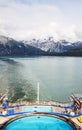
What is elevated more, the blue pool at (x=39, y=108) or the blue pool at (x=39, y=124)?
the blue pool at (x=39, y=108)

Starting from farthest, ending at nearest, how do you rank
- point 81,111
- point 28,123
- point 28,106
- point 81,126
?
point 28,106, point 81,111, point 28,123, point 81,126

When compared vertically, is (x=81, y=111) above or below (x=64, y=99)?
above

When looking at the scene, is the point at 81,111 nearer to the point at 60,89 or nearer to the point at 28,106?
the point at 28,106

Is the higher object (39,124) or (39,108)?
(39,108)

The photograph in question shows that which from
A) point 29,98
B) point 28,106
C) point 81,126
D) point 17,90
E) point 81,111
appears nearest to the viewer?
point 81,126

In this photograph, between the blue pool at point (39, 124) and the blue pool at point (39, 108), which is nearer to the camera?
the blue pool at point (39, 124)

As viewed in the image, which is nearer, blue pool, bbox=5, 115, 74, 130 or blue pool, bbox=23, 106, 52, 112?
blue pool, bbox=5, 115, 74, 130

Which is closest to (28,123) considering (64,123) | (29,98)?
(64,123)

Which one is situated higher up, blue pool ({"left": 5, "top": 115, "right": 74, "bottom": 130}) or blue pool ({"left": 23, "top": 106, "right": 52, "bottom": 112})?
blue pool ({"left": 23, "top": 106, "right": 52, "bottom": 112})
